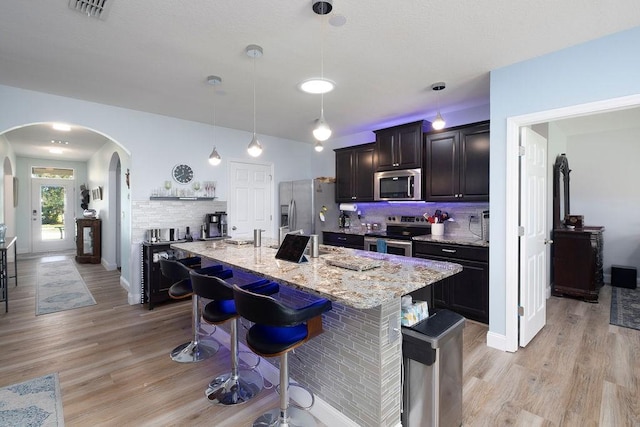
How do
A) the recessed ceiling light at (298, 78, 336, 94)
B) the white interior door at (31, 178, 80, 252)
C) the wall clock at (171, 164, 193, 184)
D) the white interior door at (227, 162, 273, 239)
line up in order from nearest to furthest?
the recessed ceiling light at (298, 78, 336, 94), the wall clock at (171, 164, 193, 184), the white interior door at (227, 162, 273, 239), the white interior door at (31, 178, 80, 252)

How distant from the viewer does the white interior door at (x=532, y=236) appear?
2.88 meters

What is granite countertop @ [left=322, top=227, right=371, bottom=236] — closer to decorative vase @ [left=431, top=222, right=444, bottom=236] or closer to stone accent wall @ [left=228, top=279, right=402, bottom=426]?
decorative vase @ [left=431, top=222, right=444, bottom=236]

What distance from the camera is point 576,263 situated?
4242 mm

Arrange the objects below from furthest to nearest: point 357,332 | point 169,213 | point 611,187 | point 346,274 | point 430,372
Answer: point 611,187, point 169,213, point 346,274, point 357,332, point 430,372

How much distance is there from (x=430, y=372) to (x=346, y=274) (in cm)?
68

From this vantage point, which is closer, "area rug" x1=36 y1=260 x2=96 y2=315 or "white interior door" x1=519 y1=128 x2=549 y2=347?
"white interior door" x1=519 y1=128 x2=549 y2=347

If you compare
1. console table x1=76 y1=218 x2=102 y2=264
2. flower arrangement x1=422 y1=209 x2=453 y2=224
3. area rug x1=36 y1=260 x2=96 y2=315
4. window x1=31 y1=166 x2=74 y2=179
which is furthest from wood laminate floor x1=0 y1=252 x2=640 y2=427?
window x1=31 y1=166 x2=74 y2=179

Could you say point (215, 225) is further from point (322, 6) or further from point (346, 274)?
point (322, 6)

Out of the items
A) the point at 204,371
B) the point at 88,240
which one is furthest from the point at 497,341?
the point at 88,240

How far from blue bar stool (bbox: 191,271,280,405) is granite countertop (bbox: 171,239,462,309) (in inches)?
6.9

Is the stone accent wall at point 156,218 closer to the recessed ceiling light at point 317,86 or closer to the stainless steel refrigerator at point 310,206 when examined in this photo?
A: the stainless steel refrigerator at point 310,206

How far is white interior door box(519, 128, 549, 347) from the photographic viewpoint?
2877mm

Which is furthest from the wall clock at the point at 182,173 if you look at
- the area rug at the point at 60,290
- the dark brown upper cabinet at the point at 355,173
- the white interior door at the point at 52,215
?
the white interior door at the point at 52,215

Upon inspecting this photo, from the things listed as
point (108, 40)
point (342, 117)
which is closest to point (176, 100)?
point (108, 40)
